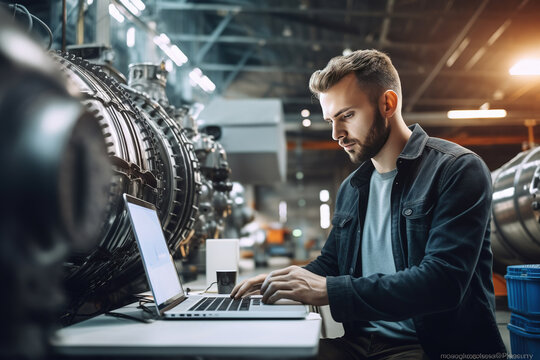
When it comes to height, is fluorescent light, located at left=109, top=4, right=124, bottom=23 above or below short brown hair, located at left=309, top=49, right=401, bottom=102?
above

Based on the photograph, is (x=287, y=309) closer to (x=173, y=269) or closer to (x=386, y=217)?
(x=173, y=269)

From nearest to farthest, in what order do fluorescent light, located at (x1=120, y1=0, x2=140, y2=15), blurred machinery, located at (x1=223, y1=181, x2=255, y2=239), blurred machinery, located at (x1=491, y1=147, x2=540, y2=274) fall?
1. fluorescent light, located at (x1=120, y1=0, x2=140, y2=15)
2. blurred machinery, located at (x1=491, y1=147, x2=540, y2=274)
3. blurred machinery, located at (x1=223, y1=181, x2=255, y2=239)

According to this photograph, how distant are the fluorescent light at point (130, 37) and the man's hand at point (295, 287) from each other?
99.2 inches

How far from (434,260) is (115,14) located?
81.5 inches

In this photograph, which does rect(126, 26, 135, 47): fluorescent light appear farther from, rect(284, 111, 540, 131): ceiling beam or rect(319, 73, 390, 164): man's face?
rect(284, 111, 540, 131): ceiling beam

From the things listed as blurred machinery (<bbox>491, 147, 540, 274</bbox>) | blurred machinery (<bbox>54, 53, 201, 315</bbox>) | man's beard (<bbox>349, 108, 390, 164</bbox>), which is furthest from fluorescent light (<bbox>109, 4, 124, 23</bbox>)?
blurred machinery (<bbox>491, 147, 540, 274</bbox>)

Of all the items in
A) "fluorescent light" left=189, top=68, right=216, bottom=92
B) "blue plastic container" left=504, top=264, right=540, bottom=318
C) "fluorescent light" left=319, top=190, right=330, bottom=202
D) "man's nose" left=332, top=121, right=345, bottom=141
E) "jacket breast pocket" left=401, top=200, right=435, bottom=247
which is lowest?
"blue plastic container" left=504, top=264, right=540, bottom=318

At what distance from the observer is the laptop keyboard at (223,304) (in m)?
0.98

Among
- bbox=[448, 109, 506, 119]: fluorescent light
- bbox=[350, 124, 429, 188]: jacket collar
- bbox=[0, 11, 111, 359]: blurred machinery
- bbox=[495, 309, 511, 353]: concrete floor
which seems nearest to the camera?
bbox=[0, 11, 111, 359]: blurred machinery

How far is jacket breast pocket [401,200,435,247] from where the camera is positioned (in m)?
1.17

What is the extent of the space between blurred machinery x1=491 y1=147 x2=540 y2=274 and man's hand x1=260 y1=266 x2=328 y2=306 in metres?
2.10

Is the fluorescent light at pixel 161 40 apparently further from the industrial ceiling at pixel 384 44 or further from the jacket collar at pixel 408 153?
the jacket collar at pixel 408 153

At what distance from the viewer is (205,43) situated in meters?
7.22

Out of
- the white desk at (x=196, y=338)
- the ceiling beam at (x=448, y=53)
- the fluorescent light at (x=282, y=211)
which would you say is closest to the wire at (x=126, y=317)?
the white desk at (x=196, y=338)
